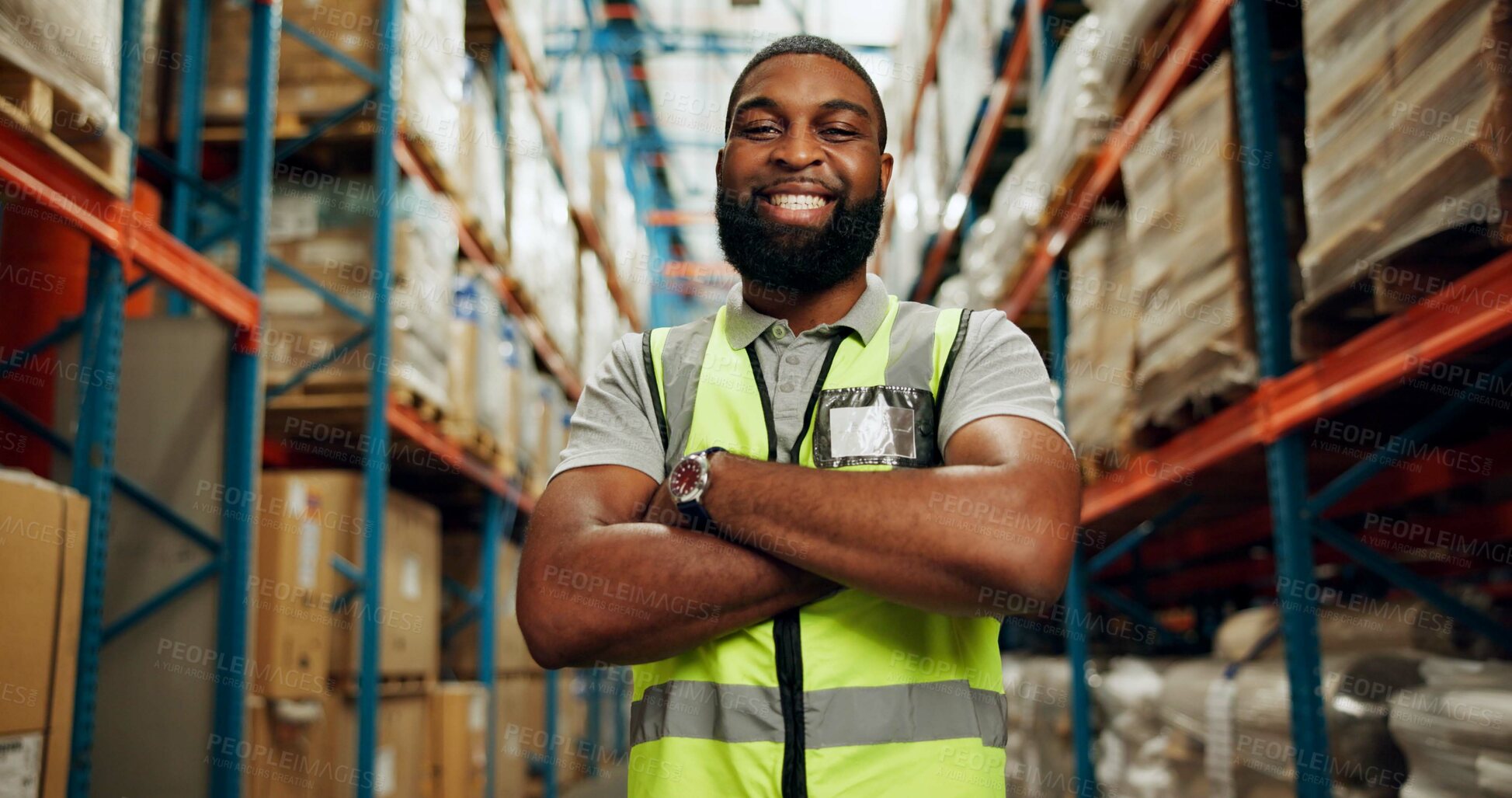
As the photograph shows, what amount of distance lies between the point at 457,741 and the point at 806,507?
6.21 meters

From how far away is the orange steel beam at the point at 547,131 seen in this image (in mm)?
8672

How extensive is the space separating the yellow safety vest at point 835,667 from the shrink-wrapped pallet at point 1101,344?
3.55 m

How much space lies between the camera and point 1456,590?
523cm

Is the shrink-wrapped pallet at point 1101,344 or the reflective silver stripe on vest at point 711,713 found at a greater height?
the shrink-wrapped pallet at point 1101,344

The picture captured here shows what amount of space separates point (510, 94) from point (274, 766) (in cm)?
520

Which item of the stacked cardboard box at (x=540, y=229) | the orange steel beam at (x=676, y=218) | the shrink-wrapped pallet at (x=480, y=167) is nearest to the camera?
the shrink-wrapped pallet at (x=480, y=167)

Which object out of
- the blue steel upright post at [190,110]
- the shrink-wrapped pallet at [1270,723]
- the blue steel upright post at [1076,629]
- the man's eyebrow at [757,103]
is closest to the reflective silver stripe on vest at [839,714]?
the man's eyebrow at [757,103]

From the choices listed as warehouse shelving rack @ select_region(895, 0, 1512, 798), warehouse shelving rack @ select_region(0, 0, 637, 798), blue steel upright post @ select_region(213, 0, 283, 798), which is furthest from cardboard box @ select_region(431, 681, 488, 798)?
warehouse shelving rack @ select_region(895, 0, 1512, 798)

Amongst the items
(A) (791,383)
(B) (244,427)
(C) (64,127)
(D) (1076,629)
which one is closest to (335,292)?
(B) (244,427)

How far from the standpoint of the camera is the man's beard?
1815 millimetres

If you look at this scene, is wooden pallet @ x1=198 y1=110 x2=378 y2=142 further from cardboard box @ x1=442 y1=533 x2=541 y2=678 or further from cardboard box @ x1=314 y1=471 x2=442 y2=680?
cardboard box @ x1=442 y1=533 x2=541 y2=678

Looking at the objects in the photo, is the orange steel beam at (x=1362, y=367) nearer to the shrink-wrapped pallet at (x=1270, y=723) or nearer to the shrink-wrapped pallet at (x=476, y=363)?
the shrink-wrapped pallet at (x=1270, y=723)

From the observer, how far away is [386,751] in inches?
246

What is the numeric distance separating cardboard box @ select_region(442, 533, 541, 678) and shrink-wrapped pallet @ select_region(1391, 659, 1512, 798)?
236 inches
